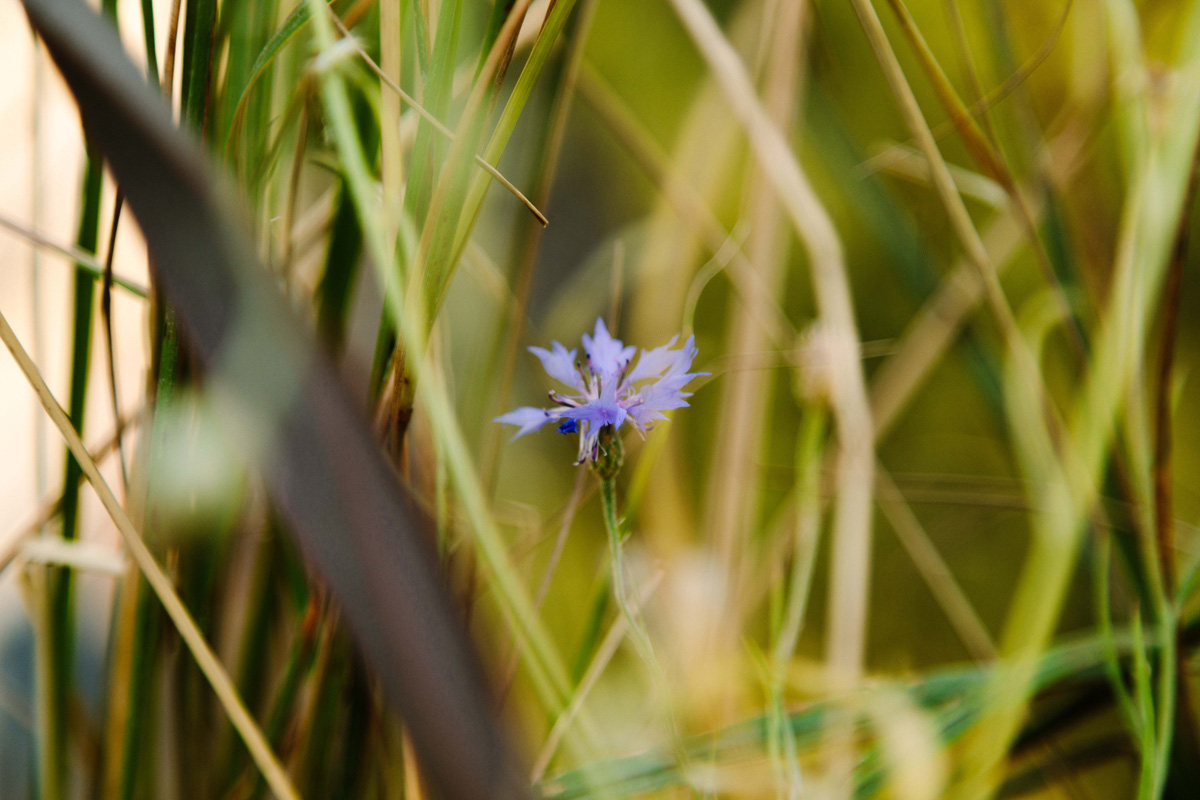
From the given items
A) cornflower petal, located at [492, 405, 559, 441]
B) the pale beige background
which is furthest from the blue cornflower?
the pale beige background

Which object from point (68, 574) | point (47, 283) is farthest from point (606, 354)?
point (47, 283)

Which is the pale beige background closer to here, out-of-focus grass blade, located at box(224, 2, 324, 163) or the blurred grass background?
the blurred grass background

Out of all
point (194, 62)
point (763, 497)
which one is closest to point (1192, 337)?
point (763, 497)

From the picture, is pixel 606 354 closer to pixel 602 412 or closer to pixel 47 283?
pixel 602 412

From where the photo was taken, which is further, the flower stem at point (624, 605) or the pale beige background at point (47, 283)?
the pale beige background at point (47, 283)

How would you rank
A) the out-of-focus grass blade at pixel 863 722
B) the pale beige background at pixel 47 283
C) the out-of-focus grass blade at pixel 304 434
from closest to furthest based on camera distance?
the out-of-focus grass blade at pixel 304 434 → the out-of-focus grass blade at pixel 863 722 → the pale beige background at pixel 47 283

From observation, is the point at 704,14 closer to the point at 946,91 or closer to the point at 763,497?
the point at 946,91

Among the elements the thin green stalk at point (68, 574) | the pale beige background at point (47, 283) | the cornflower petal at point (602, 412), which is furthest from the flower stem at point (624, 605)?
the pale beige background at point (47, 283)

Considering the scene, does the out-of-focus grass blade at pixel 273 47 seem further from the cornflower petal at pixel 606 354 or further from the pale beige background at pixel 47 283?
Result: the pale beige background at pixel 47 283
